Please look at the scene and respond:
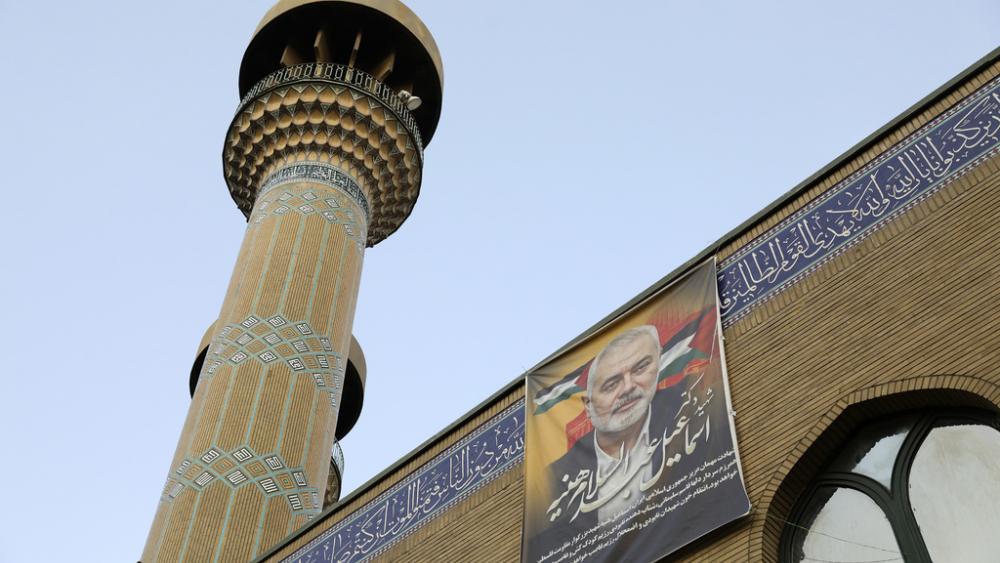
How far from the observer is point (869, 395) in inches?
183

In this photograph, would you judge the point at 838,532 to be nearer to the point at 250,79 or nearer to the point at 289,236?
the point at 289,236

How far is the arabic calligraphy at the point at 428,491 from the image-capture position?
241 inches

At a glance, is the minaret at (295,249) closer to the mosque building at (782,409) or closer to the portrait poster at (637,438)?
the mosque building at (782,409)

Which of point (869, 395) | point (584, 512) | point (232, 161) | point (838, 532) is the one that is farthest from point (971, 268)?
point (232, 161)

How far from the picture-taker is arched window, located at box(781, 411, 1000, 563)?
13.7 feet

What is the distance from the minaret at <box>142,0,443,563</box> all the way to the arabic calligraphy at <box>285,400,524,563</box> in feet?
8.04

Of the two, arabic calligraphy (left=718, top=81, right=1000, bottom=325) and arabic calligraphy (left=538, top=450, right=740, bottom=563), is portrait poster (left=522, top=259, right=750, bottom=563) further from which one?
arabic calligraphy (left=718, top=81, right=1000, bottom=325)

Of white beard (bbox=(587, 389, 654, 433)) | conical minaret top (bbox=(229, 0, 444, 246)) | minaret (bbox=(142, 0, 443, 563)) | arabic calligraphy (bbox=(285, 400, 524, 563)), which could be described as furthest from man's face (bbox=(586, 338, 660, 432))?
conical minaret top (bbox=(229, 0, 444, 246))

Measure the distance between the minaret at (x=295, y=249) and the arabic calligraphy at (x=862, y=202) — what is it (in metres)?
4.74

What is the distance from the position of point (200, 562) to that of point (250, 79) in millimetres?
6258

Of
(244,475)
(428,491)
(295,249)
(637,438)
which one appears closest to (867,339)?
(637,438)

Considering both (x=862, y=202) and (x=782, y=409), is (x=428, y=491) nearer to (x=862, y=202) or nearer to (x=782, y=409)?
(x=782, y=409)

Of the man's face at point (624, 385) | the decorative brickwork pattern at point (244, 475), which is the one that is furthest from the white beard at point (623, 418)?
the decorative brickwork pattern at point (244, 475)

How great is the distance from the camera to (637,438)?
5.35 meters
